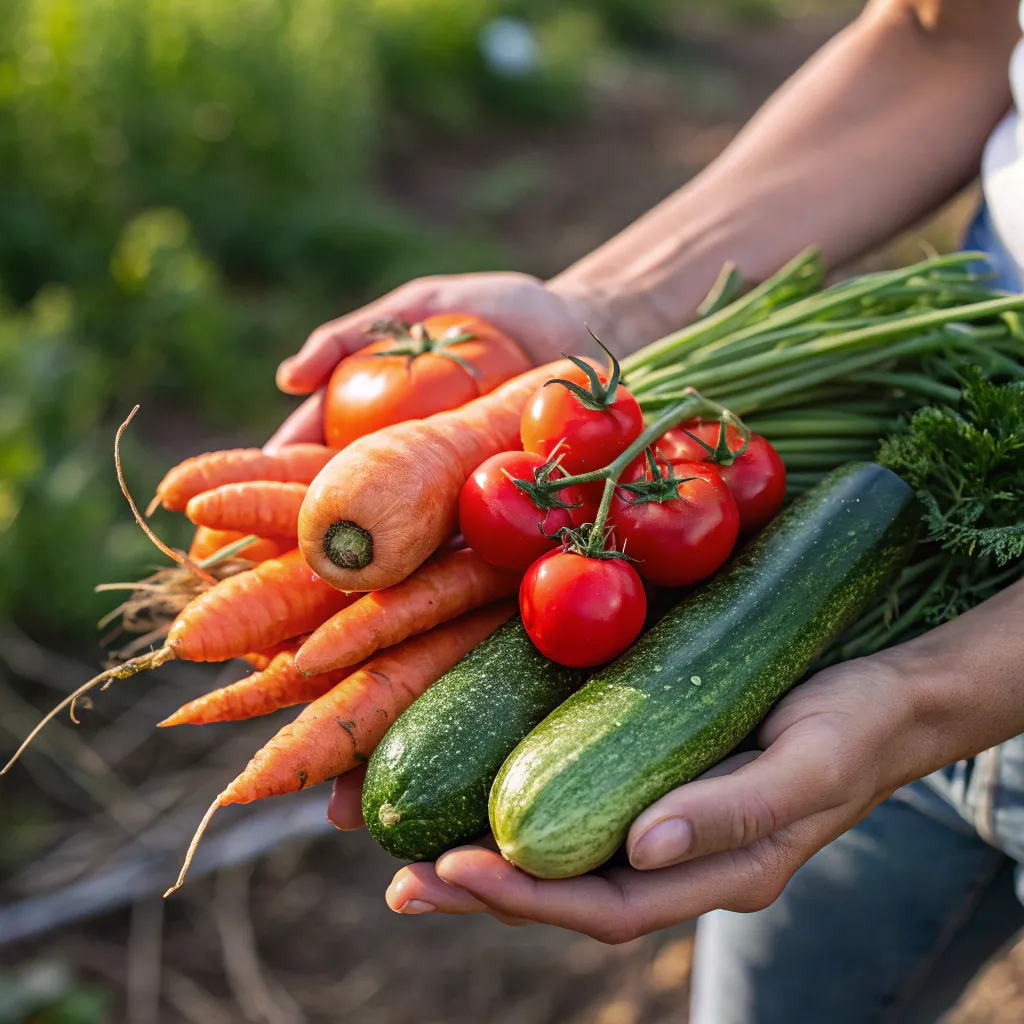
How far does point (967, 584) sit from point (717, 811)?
2.36ft

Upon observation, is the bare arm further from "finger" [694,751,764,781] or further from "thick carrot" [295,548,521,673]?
"finger" [694,751,764,781]

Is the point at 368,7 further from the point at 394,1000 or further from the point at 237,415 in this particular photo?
the point at 394,1000

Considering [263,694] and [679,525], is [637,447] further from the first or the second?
[263,694]

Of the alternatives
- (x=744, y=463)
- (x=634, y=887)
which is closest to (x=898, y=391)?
(x=744, y=463)

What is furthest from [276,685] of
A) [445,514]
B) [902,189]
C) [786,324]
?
[902,189]

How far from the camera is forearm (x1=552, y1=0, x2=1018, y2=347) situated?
2299mm

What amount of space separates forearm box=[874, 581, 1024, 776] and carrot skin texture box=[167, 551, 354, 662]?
98 centimetres

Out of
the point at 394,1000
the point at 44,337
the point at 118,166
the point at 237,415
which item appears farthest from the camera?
the point at 118,166

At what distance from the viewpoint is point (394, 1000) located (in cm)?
307

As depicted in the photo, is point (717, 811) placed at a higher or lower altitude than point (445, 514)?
lower

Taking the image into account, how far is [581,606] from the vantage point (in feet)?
5.15

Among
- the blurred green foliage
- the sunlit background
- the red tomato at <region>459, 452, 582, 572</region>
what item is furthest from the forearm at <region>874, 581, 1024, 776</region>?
the blurred green foliage

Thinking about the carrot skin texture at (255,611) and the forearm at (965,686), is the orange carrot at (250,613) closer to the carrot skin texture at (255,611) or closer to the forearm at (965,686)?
the carrot skin texture at (255,611)

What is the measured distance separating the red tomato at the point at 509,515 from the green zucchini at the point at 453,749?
0.54 feet
